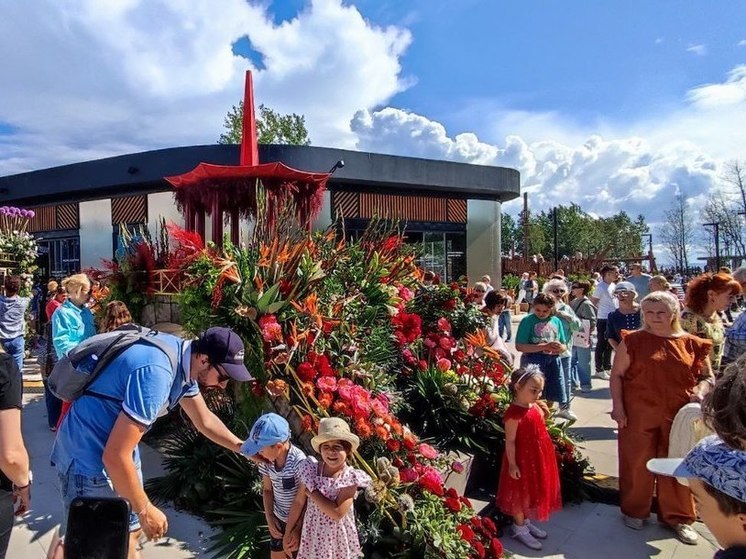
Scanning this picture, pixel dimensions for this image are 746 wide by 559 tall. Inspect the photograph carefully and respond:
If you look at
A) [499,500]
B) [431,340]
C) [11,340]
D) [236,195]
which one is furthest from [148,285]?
[499,500]

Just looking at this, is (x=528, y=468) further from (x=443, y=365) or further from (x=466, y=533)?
(x=443, y=365)

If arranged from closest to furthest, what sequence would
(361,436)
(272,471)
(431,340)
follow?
(272,471)
(361,436)
(431,340)

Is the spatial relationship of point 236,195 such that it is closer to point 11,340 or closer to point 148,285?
point 148,285

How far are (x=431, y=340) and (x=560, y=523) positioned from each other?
1.76 m

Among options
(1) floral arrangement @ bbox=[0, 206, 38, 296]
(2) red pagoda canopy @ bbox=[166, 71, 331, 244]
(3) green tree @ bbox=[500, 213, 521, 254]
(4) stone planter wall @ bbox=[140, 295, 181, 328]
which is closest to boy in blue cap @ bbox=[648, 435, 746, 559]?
(2) red pagoda canopy @ bbox=[166, 71, 331, 244]

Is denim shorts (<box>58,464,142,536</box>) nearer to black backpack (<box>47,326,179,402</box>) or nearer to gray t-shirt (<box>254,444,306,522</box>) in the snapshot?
black backpack (<box>47,326,179,402</box>)

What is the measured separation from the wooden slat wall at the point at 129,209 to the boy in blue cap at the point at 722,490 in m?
16.4

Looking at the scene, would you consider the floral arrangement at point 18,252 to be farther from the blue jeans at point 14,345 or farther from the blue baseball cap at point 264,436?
the blue baseball cap at point 264,436

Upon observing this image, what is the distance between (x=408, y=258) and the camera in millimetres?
5266

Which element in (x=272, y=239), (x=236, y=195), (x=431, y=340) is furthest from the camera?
(x=236, y=195)

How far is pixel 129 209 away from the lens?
52.6 ft

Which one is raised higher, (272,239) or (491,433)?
(272,239)

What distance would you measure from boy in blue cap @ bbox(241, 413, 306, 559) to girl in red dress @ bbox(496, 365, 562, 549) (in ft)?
5.09

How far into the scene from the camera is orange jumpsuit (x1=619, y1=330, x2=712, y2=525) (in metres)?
3.37
